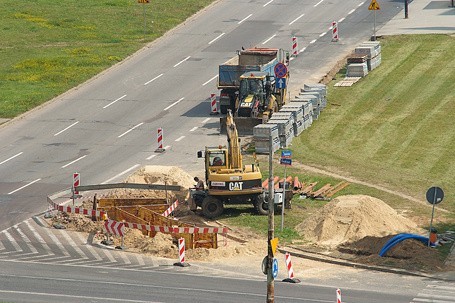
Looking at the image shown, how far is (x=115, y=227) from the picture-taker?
54.2 m

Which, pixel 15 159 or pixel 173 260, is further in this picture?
pixel 15 159

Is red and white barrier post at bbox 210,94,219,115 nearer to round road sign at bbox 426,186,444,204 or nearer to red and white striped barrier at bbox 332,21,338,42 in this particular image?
red and white striped barrier at bbox 332,21,338,42

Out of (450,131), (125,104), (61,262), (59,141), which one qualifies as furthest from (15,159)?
(450,131)

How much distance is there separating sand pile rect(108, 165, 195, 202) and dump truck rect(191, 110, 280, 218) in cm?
267

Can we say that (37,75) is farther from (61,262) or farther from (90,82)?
(61,262)

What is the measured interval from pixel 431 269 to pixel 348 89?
109ft

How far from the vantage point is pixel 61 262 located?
5212cm

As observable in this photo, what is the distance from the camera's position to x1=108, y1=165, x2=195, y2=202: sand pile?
2405 inches

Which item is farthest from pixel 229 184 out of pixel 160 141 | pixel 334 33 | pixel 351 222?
pixel 334 33

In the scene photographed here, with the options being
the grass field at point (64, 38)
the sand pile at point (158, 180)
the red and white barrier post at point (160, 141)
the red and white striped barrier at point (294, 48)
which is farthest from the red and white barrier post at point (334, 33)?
the sand pile at point (158, 180)

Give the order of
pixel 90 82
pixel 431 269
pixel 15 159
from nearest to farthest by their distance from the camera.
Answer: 1. pixel 431 269
2. pixel 15 159
3. pixel 90 82

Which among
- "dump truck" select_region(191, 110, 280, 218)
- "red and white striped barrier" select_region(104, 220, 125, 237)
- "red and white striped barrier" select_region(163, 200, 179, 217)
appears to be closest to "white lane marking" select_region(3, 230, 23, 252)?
"red and white striped barrier" select_region(104, 220, 125, 237)

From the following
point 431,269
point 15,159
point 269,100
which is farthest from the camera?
point 269,100

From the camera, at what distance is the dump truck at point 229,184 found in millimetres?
57688
